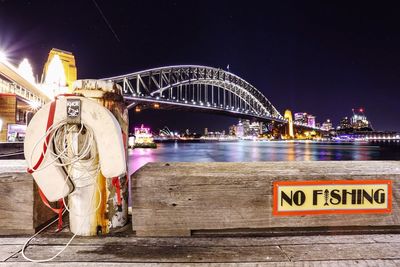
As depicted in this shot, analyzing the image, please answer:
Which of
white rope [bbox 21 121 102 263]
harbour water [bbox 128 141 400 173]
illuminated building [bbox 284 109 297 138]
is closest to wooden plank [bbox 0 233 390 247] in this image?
white rope [bbox 21 121 102 263]

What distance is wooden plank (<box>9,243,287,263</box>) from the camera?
6.83 feet

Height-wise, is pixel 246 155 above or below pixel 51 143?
below

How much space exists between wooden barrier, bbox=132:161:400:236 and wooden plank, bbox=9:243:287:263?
21 centimetres

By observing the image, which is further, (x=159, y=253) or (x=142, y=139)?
(x=142, y=139)

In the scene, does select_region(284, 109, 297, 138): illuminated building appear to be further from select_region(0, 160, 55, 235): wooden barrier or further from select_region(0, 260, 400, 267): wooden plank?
select_region(0, 160, 55, 235): wooden barrier

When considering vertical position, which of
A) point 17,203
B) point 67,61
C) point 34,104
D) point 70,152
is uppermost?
point 67,61

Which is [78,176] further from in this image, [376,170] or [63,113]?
[376,170]

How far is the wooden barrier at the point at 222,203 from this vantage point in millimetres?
2393

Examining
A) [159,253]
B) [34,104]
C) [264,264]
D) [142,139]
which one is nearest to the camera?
[264,264]

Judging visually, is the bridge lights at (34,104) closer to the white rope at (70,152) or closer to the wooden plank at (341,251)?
the white rope at (70,152)

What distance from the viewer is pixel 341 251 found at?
219 cm

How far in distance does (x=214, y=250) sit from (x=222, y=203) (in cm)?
35

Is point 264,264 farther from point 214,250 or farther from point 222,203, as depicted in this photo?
point 222,203

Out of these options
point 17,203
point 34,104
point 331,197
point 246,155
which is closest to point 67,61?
point 34,104
